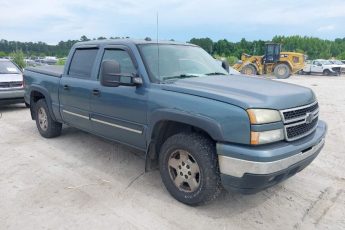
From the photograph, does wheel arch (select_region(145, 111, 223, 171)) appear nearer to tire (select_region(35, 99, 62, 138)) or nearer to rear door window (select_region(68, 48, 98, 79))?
rear door window (select_region(68, 48, 98, 79))

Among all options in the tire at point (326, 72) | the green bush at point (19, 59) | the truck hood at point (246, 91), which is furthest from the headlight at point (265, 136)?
the tire at point (326, 72)

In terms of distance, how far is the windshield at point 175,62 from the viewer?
4172 mm

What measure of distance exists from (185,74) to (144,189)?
1.55 metres

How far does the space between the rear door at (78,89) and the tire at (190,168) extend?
5.68ft

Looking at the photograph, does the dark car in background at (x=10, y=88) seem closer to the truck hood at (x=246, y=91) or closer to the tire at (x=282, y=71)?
the truck hood at (x=246, y=91)

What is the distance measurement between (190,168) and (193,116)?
619mm

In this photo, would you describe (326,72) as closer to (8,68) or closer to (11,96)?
(8,68)

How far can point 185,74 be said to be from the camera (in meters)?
4.28

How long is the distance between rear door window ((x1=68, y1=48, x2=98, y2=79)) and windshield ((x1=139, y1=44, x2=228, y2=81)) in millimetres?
1114

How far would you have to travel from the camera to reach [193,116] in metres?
3.41

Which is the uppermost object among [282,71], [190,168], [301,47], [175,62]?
[301,47]

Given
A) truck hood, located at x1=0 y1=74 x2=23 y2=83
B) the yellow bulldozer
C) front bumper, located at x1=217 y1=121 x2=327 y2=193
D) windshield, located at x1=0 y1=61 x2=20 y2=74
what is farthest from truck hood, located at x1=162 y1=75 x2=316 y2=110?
the yellow bulldozer

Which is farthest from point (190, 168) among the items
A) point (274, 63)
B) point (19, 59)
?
point (274, 63)

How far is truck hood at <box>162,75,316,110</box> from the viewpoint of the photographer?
324 cm
